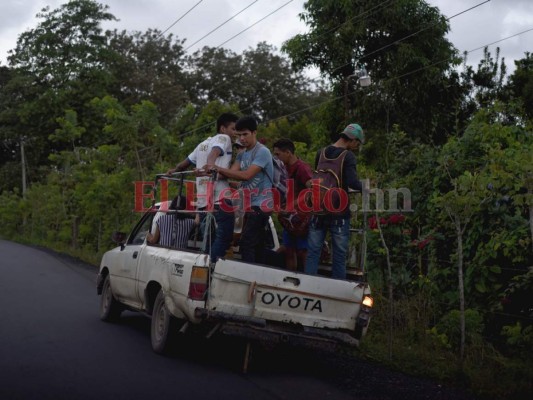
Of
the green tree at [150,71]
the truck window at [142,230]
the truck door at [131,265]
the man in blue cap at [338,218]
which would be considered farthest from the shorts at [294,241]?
the green tree at [150,71]

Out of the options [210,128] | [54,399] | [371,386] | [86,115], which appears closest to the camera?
[54,399]

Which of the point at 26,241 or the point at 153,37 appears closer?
the point at 26,241

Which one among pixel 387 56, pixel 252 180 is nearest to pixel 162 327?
pixel 252 180

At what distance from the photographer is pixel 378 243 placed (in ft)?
33.7

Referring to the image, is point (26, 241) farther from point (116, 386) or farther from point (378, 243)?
point (116, 386)

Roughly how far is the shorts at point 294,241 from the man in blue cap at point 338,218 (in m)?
0.39

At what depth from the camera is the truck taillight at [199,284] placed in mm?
7027

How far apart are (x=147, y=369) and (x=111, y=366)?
34 centimetres

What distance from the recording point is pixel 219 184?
794 centimetres

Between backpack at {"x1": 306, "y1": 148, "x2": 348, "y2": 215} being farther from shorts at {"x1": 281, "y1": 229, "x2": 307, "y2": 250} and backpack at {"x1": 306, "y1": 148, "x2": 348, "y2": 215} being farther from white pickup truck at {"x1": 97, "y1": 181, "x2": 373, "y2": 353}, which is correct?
white pickup truck at {"x1": 97, "y1": 181, "x2": 373, "y2": 353}

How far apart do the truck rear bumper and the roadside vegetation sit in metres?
1.00

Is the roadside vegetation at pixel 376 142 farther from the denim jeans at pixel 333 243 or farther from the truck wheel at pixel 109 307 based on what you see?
the truck wheel at pixel 109 307

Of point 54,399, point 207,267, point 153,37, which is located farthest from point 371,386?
point 153,37

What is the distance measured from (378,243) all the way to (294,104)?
39.5m
